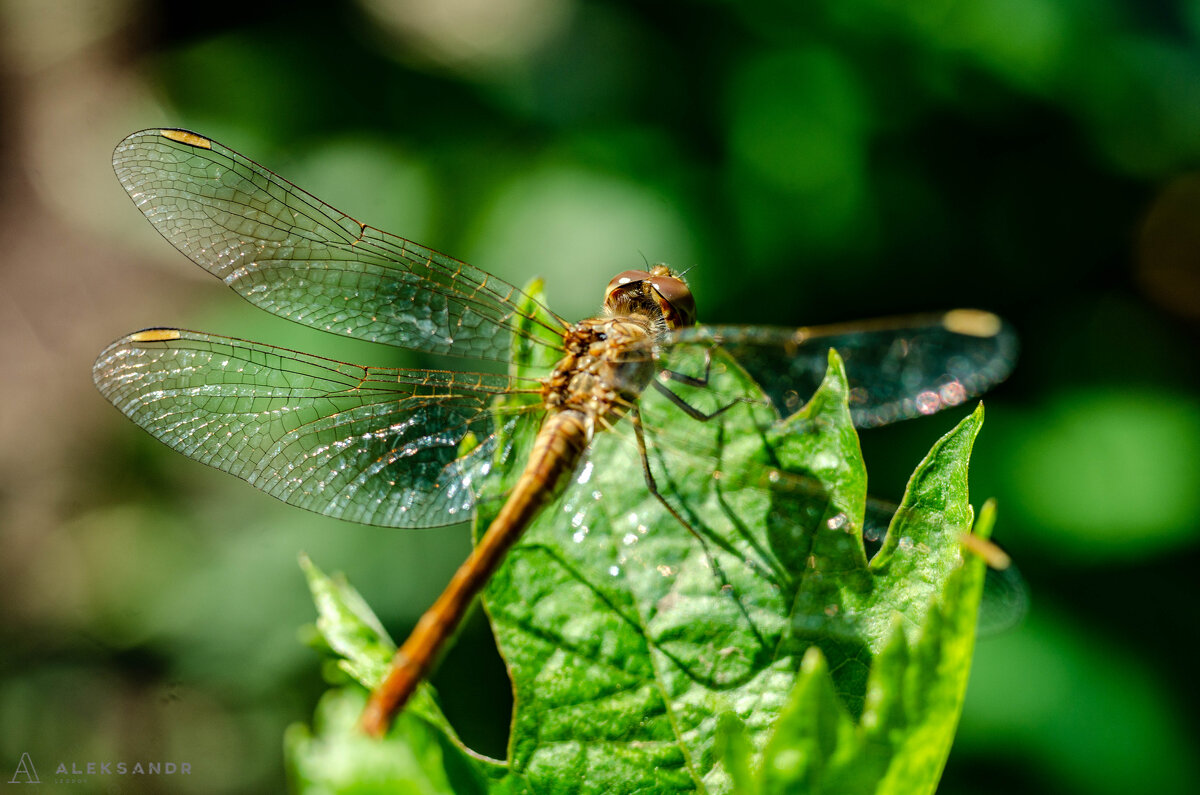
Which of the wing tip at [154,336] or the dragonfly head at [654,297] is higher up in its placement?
the dragonfly head at [654,297]

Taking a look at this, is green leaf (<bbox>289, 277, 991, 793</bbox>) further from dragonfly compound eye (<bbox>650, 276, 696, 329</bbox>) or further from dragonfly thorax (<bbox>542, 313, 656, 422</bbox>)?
dragonfly compound eye (<bbox>650, 276, 696, 329</bbox>)

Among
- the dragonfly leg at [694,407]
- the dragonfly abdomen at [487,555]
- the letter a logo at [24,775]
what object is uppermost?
the dragonfly leg at [694,407]

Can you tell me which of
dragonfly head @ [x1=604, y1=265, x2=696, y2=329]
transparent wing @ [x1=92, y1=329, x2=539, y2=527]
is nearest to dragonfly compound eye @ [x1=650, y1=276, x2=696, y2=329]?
dragonfly head @ [x1=604, y1=265, x2=696, y2=329]

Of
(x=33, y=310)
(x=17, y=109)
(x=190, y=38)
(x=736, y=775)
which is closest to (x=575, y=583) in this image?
(x=736, y=775)

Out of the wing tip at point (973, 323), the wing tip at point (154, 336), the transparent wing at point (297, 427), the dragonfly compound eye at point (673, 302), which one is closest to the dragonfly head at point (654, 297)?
the dragonfly compound eye at point (673, 302)

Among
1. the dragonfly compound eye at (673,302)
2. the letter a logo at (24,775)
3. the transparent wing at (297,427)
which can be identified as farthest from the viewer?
the letter a logo at (24,775)

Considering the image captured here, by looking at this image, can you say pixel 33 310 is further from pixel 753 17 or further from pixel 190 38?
pixel 753 17

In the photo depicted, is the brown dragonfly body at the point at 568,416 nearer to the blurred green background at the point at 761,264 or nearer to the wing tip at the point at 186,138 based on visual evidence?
the blurred green background at the point at 761,264
